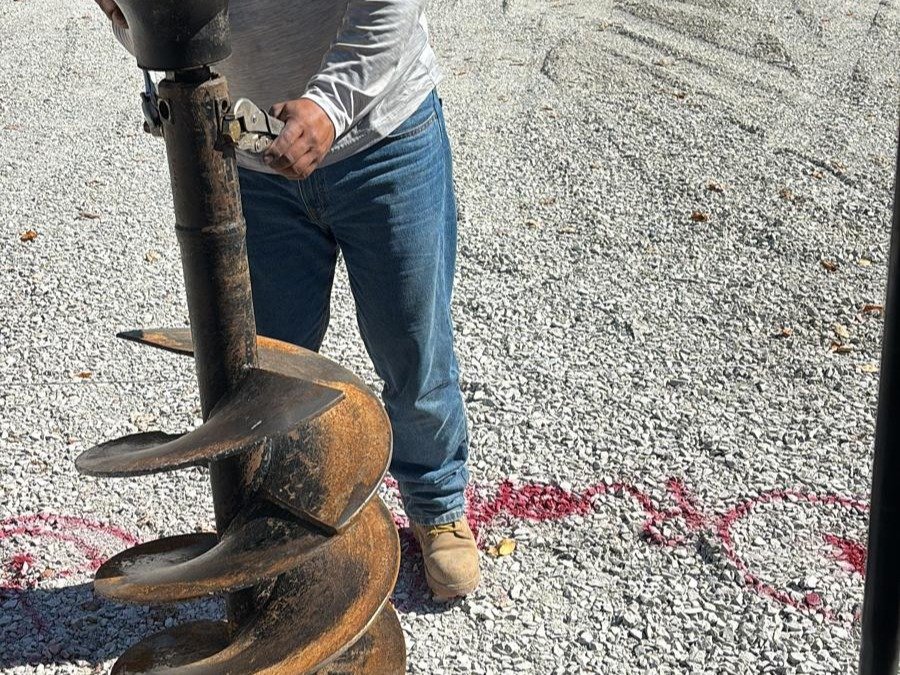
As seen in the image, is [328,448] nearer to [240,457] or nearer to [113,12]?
[240,457]

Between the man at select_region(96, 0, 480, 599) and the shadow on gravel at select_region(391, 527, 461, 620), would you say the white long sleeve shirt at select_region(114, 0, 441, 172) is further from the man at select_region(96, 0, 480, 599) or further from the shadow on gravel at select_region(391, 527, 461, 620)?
the shadow on gravel at select_region(391, 527, 461, 620)

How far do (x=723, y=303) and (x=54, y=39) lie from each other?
21.3ft

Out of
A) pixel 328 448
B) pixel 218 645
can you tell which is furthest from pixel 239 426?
pixel 218 645

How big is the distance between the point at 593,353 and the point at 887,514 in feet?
11.1

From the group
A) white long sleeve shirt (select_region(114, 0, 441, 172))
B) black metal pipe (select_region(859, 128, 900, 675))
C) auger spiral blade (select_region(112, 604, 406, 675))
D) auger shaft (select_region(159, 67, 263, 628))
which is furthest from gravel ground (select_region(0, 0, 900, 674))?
black metal pipe (select_region(859, 128, 900, 675))

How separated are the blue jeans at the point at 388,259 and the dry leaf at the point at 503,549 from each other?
46 centimetres

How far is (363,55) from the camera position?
207cm

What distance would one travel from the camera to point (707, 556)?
310cm

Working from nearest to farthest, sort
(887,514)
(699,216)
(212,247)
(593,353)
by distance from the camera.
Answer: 1. (887,514)
2. (212,247)
3. (593,353)
4. (699,216)

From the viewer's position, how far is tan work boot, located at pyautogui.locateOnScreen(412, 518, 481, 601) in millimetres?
2902

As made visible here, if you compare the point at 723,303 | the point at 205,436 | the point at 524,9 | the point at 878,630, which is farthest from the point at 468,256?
the point at 524,9

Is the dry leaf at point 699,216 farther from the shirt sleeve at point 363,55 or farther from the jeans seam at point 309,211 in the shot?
the shirt sleeve at point 363,55

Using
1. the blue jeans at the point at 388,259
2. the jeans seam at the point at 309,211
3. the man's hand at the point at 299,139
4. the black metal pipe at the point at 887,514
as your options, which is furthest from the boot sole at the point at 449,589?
the black metal pipe at the point at 887,514

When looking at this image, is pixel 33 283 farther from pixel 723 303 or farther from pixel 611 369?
pixel 723 303
